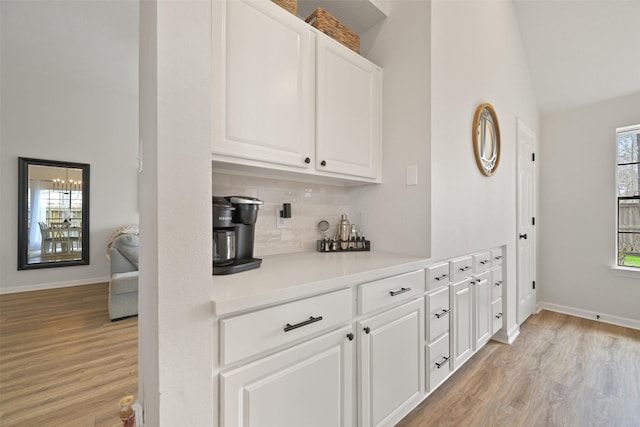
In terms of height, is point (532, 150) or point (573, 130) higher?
point (573, 130)

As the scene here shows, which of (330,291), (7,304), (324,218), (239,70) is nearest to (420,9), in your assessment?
(239,70)

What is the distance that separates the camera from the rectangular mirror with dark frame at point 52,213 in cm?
408

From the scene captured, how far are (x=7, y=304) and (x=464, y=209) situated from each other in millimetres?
5366

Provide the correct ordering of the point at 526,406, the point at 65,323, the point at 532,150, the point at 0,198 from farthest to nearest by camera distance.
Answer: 1. the point at 0,198
2. the point at 532,150
3. the point at 65,323
4. the point at 526,406

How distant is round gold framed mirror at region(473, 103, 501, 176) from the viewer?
2.21m

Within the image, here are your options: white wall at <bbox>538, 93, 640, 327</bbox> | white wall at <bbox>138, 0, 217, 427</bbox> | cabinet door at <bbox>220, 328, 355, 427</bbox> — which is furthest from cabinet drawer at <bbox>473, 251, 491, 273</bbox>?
white wall at <bbox>138, 0, 217, 427</bbox>

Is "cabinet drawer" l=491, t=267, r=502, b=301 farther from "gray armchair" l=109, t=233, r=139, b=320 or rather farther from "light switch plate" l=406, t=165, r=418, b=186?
"gray armchair" l=109, t=233, r=139, b=320

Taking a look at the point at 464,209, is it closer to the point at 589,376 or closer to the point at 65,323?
the point at 589,376

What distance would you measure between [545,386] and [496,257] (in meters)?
0.98

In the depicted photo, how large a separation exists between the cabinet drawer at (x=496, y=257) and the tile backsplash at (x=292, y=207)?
4.29ft

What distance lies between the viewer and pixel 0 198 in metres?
3.96

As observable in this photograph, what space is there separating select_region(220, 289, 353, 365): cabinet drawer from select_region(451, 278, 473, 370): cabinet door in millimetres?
1066

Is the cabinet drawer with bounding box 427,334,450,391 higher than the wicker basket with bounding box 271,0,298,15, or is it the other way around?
the wicker basket with bounding box 271,0,298,15

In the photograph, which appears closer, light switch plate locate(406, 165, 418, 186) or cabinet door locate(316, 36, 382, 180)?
cabinet door locate(316, 36, 382, 180)
